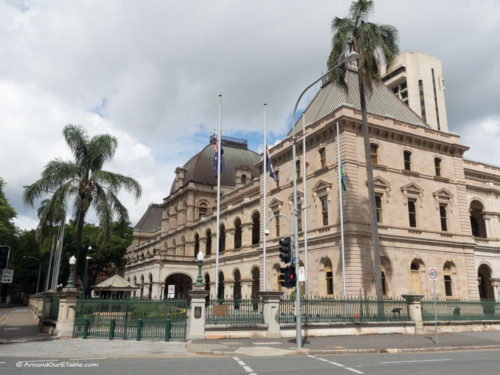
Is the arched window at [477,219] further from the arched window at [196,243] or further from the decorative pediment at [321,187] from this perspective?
the arched window at [196,243]

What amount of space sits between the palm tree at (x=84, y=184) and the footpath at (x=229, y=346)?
9282 millimetres

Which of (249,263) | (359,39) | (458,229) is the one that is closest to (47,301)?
(249,263)

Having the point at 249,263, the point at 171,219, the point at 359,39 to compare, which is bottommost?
the point at 249,263

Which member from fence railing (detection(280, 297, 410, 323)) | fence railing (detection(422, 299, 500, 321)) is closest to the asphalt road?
fence railing (detection(280, 297, 410, 323))

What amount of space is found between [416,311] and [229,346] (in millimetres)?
11219

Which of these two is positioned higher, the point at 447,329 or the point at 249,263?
the point at 249,263

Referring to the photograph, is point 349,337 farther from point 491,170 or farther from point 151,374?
point 491,170

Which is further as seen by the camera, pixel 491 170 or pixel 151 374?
pixel 491 170

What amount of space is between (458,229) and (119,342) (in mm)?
28794

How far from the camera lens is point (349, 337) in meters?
18.6

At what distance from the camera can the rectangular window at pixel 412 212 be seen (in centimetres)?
3209

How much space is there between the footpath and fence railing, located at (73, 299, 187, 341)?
716 millimetres

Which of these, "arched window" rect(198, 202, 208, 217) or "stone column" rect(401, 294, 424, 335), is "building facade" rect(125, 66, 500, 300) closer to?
"stone column" rect(401, 294, 424, 335)

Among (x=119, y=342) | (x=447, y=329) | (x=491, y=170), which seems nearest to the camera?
(x=119, y=342)
